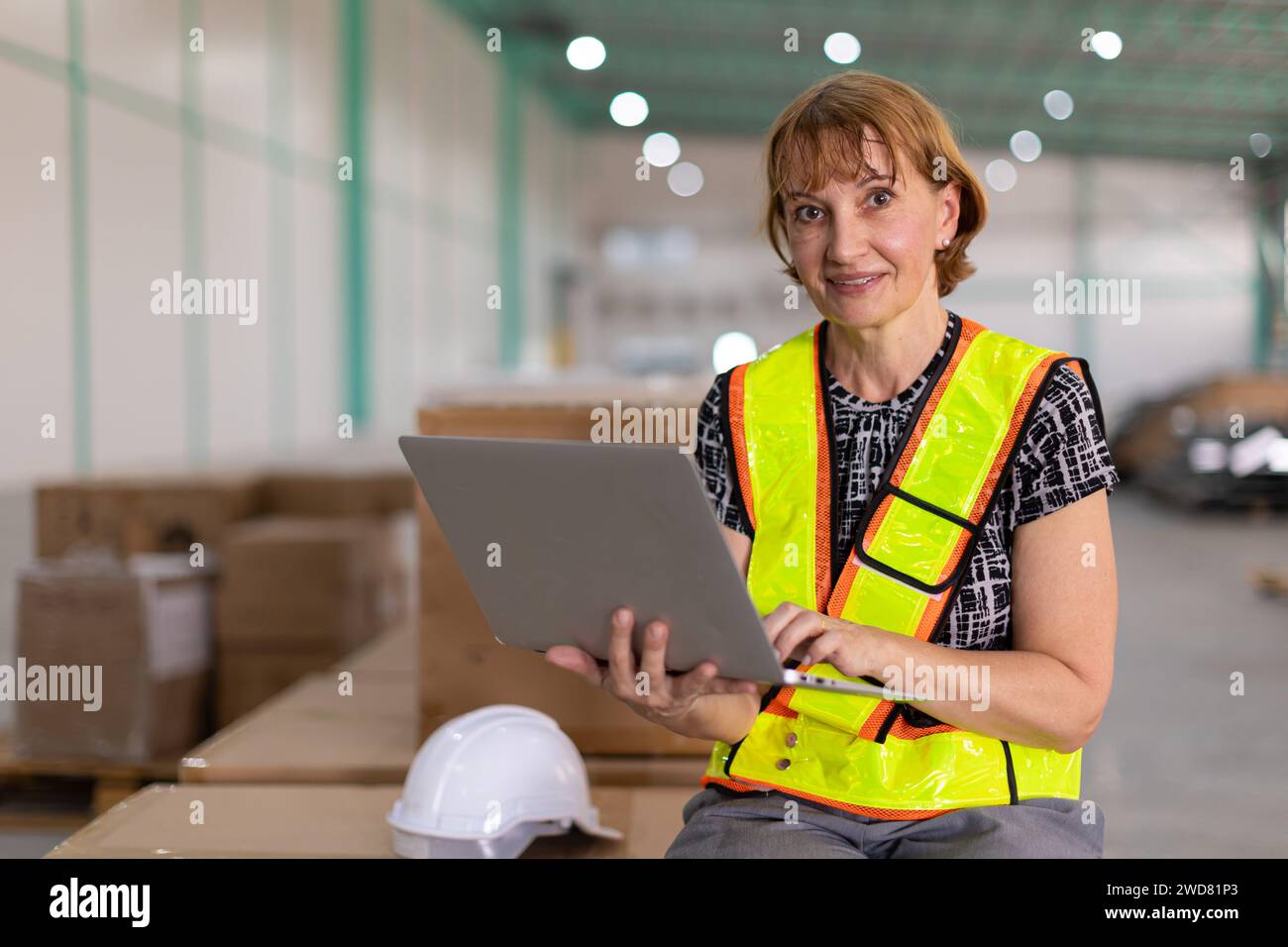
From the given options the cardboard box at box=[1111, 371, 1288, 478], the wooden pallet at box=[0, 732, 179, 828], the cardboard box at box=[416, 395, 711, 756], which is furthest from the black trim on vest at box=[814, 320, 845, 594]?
the cardboard box at box=[1111, 371, 1288, 478]

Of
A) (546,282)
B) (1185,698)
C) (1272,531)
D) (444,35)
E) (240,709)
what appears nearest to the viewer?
(240,709)

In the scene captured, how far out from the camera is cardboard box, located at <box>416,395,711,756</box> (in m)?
2.82

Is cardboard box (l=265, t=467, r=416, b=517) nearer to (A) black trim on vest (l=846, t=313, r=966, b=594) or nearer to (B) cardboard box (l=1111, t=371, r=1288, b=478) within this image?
(A) black trim on vest (l=846, t=313, r=966, b=594)

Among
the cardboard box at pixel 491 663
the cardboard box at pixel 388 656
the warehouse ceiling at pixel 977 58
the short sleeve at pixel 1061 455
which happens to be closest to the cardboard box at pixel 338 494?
the cardboard box at pixel 388 656

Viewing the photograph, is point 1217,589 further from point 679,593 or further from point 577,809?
point 679,593

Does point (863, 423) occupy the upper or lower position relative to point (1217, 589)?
upper

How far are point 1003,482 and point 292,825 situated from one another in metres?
1.63

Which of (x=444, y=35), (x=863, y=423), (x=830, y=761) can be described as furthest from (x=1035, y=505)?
(x=444, y=35)

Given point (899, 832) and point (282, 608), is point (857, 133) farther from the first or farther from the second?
point (282, 608)

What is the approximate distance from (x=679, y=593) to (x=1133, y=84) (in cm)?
1514

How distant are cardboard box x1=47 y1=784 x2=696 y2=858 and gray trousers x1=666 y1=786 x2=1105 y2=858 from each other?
705mm

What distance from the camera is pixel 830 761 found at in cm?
167

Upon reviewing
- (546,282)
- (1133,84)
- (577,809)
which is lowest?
(577,809)

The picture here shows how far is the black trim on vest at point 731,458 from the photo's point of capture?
5.78 ft
